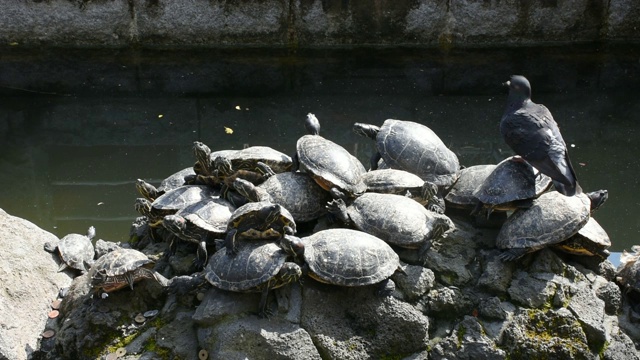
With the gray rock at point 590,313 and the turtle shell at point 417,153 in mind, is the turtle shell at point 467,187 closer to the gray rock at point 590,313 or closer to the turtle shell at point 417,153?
the turtle shell at point 417,153

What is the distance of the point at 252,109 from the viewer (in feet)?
31.2

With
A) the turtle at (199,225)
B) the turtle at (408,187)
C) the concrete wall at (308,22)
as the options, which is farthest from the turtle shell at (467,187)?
the concrete wall at (308,22)

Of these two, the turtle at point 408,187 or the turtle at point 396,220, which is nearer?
the turtle at point 396,220

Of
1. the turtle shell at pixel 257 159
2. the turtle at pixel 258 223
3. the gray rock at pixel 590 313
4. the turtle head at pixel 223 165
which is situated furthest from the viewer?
the turtle shell at pixel 257 159

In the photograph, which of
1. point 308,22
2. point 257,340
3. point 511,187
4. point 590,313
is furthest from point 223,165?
point 308,22

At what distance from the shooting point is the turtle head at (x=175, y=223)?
5.07 metres

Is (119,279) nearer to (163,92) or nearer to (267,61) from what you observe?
(163,92)

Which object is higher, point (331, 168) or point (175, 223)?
point (331, 168)

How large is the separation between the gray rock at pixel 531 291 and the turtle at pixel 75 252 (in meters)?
3.37

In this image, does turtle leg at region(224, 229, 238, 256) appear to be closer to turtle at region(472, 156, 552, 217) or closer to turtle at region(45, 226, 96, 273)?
turtle at region(472, 156, 552, 217)

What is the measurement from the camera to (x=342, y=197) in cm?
526

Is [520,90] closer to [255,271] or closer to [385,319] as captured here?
[385,319]

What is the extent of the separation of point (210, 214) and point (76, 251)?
164cm

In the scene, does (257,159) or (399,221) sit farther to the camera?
(257,159)
